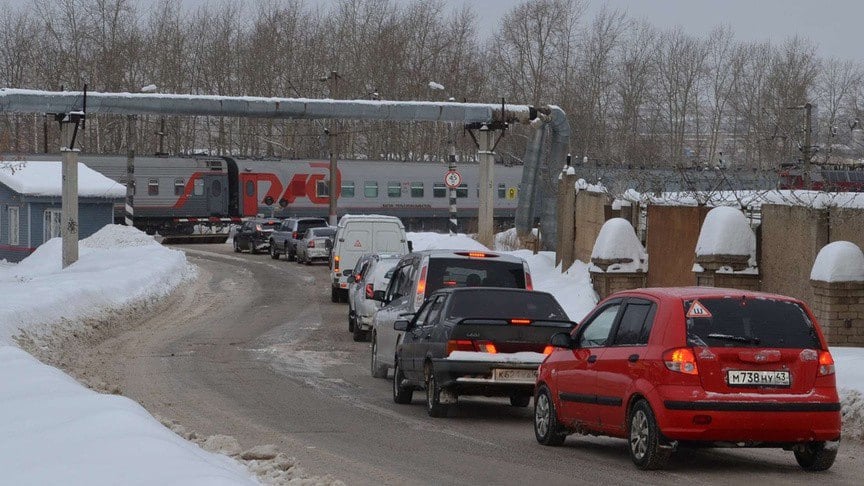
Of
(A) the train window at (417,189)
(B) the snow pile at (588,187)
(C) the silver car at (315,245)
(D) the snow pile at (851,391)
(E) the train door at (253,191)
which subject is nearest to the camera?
(D) the snow pile at (851,391)

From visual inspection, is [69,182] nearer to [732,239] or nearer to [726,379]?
[732,239]

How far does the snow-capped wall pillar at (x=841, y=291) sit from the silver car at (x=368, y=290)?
9.09 metres

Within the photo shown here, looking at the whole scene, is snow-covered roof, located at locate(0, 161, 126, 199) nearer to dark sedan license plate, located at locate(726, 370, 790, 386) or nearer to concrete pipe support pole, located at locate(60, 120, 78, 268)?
concrete pipe support pole, located at locate(60, 120, 78, 268)

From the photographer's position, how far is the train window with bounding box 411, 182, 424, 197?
75875 mm

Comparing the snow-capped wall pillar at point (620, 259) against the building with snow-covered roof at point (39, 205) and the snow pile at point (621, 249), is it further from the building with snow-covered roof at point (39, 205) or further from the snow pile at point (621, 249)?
the building with snow-covered roof at point (39, 205)

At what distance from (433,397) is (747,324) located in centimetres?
494

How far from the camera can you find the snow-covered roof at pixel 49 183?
53.5 m

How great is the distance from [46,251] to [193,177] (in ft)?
71.9

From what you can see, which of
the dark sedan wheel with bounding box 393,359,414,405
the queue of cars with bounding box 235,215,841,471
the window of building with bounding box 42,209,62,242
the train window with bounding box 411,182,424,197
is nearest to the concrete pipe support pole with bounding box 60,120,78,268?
the window of building with bounding box 42,209,62,242

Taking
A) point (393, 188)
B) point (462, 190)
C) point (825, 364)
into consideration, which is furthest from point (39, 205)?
point (825, 364)

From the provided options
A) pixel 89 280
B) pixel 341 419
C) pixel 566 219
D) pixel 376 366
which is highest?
pixel 566 219

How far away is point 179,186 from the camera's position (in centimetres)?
6969

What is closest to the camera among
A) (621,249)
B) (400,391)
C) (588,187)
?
(400,391)

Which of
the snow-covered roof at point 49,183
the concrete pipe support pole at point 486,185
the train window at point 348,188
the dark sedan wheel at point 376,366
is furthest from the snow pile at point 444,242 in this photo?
the dark sedan wheel at point 376,366
